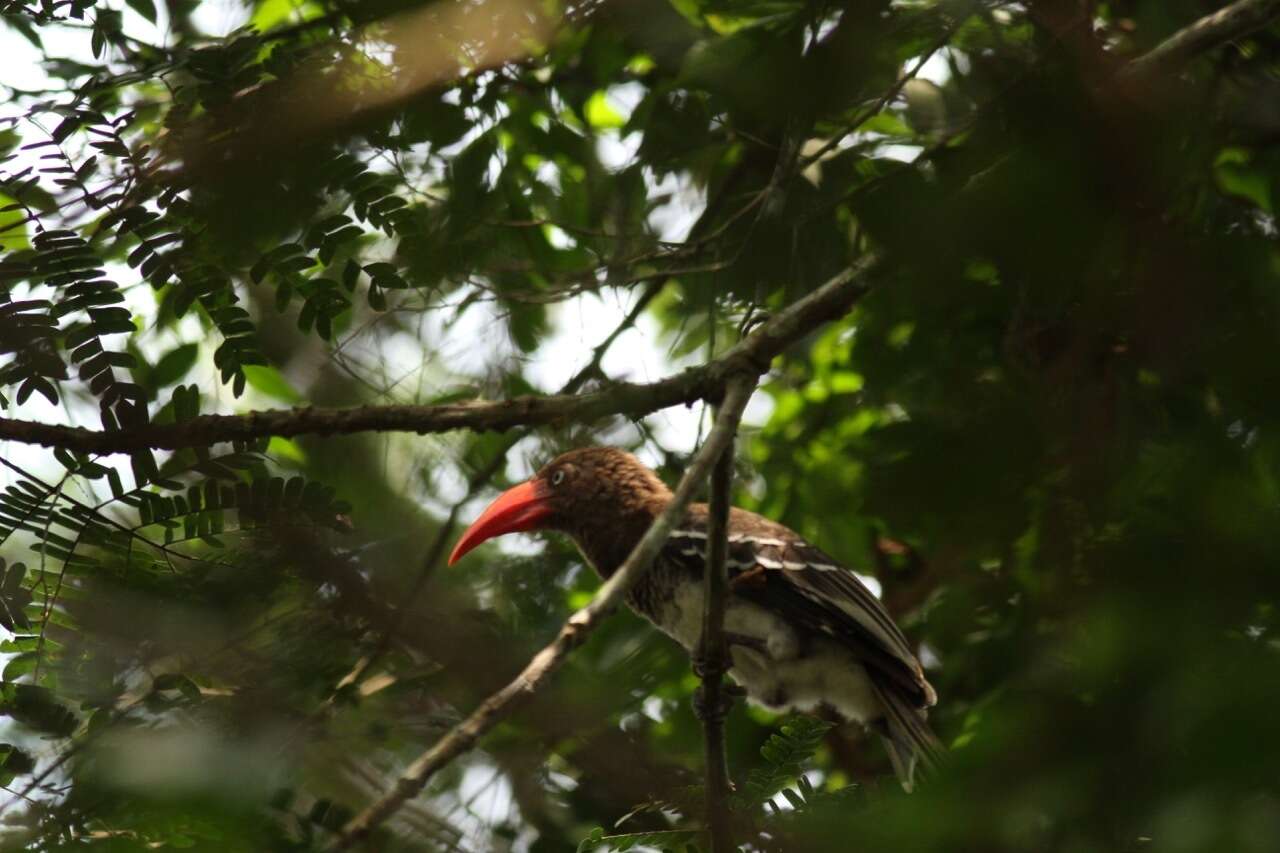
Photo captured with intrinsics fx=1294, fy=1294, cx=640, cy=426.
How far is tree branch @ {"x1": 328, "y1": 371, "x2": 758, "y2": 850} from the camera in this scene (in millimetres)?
1517

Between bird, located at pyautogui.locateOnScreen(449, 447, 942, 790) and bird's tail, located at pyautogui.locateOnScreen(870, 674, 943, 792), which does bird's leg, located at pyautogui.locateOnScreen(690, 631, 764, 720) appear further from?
bird's tail, located at pyautogui.locateOnScreen(870, 674, 943, 792)

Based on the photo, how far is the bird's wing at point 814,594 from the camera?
4.10 m

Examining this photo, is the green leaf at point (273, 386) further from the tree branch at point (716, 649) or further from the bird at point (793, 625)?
the tree branch at point (716, 649)

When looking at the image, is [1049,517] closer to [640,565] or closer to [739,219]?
[640,565]

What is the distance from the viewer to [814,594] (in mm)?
4156

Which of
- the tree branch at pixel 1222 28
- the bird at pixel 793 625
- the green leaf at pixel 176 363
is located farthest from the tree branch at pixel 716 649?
the green leaf at pixel 176 363

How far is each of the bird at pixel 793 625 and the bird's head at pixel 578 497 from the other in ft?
0.40

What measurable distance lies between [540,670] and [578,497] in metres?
2.95

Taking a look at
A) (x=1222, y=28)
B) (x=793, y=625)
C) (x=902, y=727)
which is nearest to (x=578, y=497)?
(x=793, y=625)

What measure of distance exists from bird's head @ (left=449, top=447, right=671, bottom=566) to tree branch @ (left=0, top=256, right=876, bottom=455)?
Answer: 1.71 metres

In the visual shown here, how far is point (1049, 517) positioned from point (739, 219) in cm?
246

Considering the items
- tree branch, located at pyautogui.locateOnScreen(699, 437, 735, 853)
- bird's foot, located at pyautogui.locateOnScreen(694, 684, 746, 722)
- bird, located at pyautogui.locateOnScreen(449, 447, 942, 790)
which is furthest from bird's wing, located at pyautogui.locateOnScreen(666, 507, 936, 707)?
tree branch, located at pyautogui.locateOnScreen(699, 437, 735, 853)

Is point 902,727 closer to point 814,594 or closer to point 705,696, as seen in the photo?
point 814,594

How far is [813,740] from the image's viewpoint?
8.66 feet
